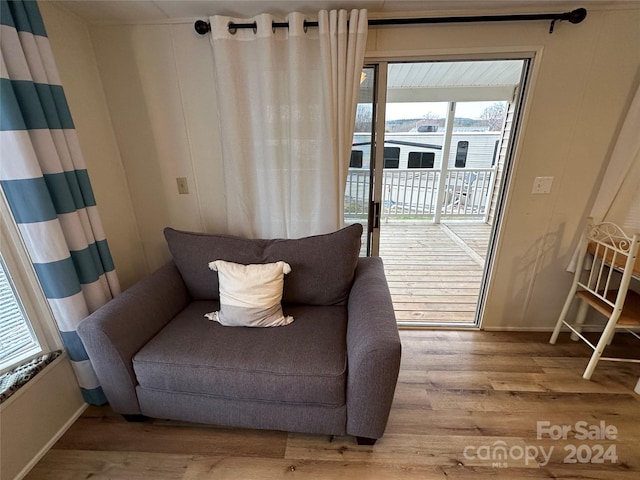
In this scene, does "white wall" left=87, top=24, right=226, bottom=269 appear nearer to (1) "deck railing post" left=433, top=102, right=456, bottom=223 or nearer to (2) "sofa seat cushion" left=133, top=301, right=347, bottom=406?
(2) "sofa seat cushion" left=133, top=301, right=347, bottom=406

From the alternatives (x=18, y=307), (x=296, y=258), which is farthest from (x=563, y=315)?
(x=18, y=307)

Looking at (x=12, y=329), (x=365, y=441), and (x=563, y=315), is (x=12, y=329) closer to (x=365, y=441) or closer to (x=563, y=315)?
(x=365, y=441)

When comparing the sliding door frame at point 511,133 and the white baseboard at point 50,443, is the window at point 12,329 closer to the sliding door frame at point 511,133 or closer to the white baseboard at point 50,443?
the white baseboard at point 50,443

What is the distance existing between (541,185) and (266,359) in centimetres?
198

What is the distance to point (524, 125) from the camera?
1.65 meters

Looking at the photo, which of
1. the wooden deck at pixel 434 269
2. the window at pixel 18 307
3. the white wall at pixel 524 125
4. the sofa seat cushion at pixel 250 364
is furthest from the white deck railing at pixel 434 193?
the window at pixel 18 307

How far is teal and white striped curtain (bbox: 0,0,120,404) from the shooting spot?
42.7 inches

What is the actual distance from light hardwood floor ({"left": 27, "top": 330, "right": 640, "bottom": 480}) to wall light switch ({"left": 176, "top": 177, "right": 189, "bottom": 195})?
1384mm

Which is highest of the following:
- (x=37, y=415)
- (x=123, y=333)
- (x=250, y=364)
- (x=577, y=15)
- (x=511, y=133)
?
(x=577, y=15)

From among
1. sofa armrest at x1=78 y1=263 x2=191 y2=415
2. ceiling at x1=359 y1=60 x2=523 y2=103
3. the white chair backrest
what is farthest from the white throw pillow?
ceiling at x1=359 y1=60 x2=523 y2=103

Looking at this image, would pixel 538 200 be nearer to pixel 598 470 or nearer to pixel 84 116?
pixel 598 470

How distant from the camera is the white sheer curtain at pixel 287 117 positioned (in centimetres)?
151

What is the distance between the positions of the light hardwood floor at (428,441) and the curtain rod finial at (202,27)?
7.13ft

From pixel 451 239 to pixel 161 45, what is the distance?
3.94 meters
